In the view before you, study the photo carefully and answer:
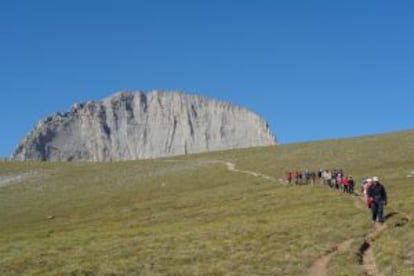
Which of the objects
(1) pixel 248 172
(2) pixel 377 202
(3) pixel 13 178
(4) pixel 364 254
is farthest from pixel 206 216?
(3) pixel 13 178

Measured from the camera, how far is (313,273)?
91.4 ft

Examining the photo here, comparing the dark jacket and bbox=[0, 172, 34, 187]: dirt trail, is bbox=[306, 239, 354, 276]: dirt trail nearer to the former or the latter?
the dark jacket

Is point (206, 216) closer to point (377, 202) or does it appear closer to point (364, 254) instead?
point (377, 202)

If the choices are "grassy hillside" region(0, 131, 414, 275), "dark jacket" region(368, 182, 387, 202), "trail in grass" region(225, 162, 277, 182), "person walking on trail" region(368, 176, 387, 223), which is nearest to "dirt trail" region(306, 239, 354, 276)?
"grassy hillside" region(0, 131, 414, 275)

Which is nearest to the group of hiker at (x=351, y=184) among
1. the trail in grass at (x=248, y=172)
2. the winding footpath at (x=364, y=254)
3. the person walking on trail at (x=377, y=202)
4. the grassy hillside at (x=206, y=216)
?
the person walking on trail at (x=377, y=202)

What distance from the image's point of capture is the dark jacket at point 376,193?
3947cm

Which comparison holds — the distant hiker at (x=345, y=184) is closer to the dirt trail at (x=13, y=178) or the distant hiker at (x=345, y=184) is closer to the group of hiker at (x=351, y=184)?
the group of hiker at (x=351, y=184)

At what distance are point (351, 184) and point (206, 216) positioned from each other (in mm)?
13226

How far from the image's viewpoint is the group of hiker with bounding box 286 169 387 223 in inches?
1545

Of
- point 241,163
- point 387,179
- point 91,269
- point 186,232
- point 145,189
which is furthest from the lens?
point 241,163

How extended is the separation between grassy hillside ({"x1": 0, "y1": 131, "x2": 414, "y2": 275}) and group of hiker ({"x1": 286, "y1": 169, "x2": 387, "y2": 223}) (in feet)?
3.20

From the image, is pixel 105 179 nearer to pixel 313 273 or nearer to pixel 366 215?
pixel 366 215

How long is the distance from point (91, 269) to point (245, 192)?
38.5 meters

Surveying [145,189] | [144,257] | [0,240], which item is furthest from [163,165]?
[144,257]
